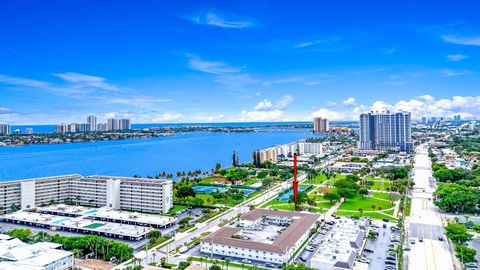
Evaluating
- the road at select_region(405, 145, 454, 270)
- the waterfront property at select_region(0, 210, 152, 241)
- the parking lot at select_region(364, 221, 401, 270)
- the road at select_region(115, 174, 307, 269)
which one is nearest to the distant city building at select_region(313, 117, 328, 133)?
the road at select_region(405, 145, 454, 270)

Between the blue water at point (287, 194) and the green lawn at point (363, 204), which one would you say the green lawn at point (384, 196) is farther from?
the blue water at point (287, 194)

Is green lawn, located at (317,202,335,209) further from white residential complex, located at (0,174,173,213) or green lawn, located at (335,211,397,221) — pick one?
white residential complex, located at (0,174,173,213)

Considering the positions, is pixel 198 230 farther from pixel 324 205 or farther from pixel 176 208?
pixel 324 205

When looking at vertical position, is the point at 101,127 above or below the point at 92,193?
above

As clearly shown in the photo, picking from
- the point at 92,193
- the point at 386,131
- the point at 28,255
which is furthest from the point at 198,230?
the point at 386,131

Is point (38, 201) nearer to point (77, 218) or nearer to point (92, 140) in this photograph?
point (77, 218)

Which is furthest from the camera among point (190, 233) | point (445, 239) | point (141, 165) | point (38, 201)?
point (141, 165)

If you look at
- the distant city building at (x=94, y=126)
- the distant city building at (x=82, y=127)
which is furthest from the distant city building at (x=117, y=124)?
the distant city building at (x=82, y=127)

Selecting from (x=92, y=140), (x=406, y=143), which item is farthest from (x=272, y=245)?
(x=92, y=140)
